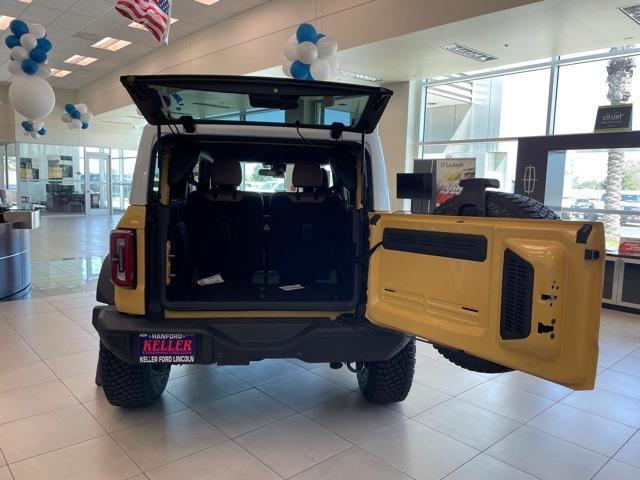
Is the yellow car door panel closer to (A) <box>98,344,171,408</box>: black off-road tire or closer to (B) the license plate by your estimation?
(B) the license plate

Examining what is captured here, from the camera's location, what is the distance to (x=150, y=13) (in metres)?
4.83

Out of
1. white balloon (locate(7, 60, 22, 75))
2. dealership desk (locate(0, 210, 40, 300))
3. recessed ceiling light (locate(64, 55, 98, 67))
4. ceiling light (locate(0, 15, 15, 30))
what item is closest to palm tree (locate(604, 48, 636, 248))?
dealership desk (locate(0, 210, 40, 300))

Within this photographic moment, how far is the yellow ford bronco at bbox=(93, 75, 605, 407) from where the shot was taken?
1.48 meters

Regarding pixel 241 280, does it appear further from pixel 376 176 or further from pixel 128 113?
pixel 128 113

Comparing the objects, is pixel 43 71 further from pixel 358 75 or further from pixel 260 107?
pixel 260 107

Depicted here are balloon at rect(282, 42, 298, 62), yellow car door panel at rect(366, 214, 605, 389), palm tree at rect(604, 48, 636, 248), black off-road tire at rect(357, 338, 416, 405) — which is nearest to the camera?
yellow car door panel at rect(366, 214, 605, 389)

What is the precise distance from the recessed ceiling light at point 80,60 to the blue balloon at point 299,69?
29.7 feet

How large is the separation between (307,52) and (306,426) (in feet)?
14.5

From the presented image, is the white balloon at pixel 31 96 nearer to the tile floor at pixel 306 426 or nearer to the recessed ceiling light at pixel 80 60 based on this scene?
the tile floor at pixel 306 426

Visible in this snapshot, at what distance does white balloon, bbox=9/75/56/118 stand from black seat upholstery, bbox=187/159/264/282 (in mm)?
4956

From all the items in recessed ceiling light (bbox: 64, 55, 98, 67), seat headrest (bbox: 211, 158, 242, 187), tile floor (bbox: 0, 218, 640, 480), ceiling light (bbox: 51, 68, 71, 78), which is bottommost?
tile floor (bbox: 0, 218, 640, 480)

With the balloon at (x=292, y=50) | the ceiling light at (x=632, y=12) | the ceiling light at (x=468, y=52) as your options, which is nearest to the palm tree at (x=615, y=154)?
the ceiling light at (x=632, y=12)

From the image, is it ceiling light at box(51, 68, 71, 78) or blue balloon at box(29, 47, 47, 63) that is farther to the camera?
ceiling light at box(51, 68, 71, 78)

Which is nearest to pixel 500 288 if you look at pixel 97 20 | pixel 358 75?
pixel 358 75
